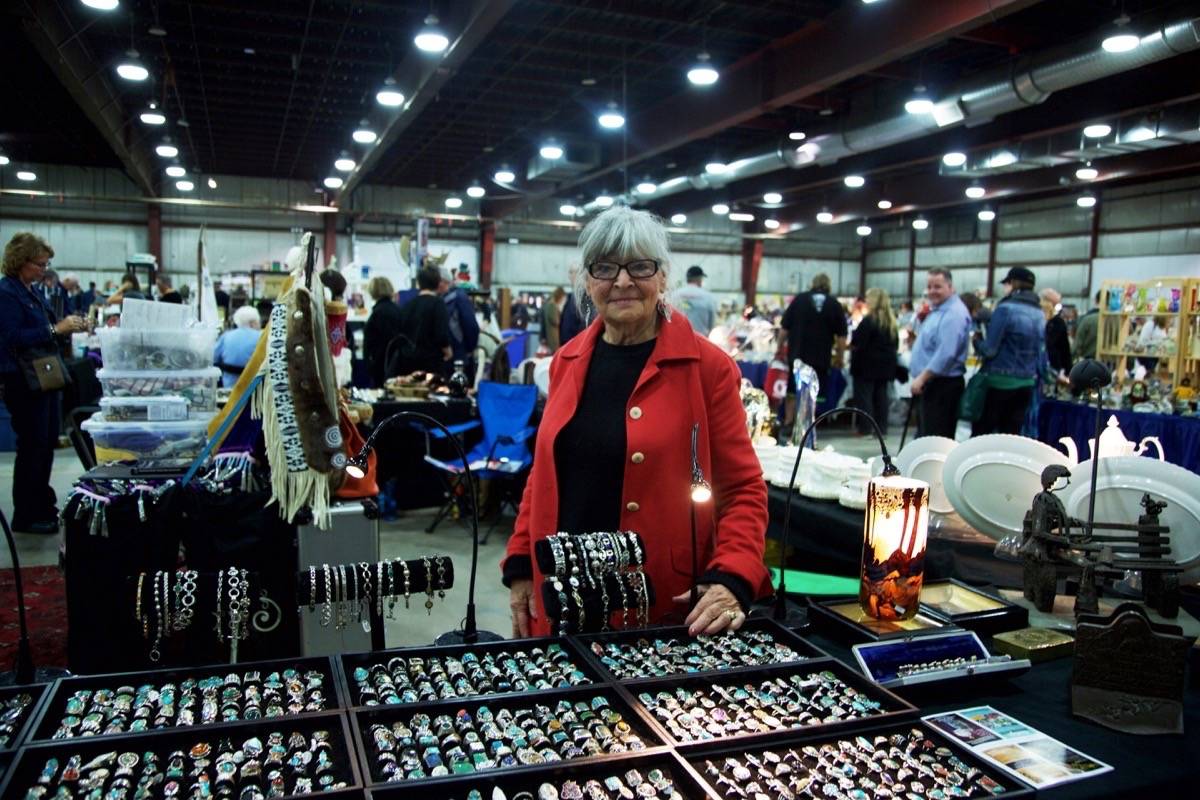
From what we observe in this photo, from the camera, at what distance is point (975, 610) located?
5.73 feet

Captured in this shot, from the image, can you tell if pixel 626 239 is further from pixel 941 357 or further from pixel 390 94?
pixel 390 94

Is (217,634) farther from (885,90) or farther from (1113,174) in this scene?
(1113,174)

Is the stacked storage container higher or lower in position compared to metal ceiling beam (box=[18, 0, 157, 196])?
lower

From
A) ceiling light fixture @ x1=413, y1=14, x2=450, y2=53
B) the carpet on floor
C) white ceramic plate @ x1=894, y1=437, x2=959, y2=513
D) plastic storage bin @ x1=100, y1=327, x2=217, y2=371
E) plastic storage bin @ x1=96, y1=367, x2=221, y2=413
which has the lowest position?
the carpet on floor

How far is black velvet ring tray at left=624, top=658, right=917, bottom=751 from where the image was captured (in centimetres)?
115

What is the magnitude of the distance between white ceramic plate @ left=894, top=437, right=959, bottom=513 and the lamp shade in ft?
3.55

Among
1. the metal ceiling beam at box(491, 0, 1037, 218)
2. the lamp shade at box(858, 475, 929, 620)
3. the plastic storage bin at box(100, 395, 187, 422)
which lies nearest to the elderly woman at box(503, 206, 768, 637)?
the lamp shade at box(858, 475, 929, 620)

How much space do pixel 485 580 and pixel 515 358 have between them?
5889 mm

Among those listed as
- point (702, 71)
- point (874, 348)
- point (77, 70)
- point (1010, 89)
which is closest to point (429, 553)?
point (874, 348)

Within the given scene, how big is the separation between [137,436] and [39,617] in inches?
34.9

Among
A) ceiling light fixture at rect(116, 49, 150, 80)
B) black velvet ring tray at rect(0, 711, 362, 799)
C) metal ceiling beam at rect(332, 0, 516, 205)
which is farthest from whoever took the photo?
ceiling light fixture at rect(116, 49, 150, 80)

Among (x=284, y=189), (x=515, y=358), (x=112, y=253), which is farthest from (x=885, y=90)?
(x=112, y=253)

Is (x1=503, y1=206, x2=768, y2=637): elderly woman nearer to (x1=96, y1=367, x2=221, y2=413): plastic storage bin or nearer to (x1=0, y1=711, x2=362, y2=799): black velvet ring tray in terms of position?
(x1=0, y1=711, x2=362, y2=799): black velvet ring tray

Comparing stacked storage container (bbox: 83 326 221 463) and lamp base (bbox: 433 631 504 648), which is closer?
lamp base (bbox: 433 631 504 648)
